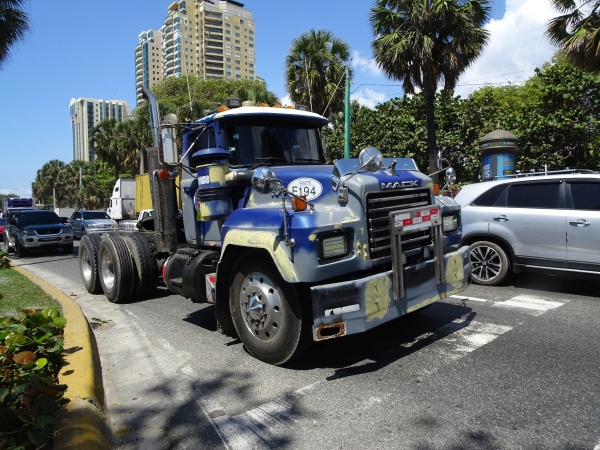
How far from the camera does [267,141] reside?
219 inches

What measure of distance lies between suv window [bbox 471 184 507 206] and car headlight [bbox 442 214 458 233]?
2608 millimetres

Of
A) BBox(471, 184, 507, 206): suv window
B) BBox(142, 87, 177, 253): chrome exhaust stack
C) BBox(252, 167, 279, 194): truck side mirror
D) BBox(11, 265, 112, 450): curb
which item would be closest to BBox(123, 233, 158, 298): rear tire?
BBox(142, 87, 177, 253): chrome exhaust stack

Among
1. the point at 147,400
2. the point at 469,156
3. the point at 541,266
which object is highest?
the point at 469,156

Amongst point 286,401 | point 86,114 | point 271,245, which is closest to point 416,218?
point 271,245

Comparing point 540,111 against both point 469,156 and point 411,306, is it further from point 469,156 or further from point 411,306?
point 411,306

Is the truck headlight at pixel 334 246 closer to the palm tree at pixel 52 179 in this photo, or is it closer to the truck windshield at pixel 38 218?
the truck windshield at pixel 38 218

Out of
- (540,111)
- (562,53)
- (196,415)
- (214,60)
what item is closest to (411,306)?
(196,415)

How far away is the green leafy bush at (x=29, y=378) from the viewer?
9.25 ft

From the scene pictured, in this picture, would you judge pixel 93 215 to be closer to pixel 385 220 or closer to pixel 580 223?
pixel 580 223

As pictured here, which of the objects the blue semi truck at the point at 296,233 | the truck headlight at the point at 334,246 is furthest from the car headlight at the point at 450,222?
the truck headlight at the point at 334,246

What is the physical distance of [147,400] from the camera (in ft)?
12.8

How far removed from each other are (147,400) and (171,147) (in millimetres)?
2771

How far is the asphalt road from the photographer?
3154mm

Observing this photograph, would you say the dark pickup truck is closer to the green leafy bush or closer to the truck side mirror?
the green leafy bush
